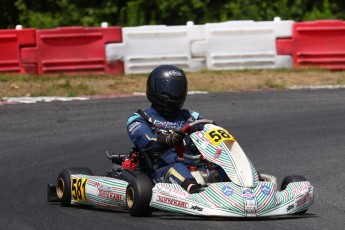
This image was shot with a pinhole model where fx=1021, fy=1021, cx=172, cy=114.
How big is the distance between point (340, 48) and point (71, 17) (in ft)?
25.7

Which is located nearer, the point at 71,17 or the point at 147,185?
the point at 147,185

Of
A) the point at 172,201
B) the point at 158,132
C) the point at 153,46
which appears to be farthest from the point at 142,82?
the point at 172,201

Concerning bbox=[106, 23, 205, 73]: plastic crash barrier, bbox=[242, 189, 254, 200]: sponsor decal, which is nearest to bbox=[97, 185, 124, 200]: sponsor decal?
bbox=[242, 189, 254, 200]: sponsor decal

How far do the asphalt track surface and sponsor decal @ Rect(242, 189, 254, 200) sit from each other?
170 mm

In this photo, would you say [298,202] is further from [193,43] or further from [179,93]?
[193,43]

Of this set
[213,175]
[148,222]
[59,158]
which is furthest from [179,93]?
[59,158]

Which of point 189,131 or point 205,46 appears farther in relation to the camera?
point 205,46

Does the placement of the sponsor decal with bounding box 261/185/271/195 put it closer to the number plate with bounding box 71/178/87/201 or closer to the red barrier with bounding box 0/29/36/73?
the number plate with bounding box 71/178/87/201

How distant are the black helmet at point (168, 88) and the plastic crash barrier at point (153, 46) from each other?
7747 millimetres

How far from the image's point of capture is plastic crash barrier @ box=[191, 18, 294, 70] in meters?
15.7

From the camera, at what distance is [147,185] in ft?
22.5

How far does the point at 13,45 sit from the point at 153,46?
2130 mm

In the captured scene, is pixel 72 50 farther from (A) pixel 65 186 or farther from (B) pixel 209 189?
(B) pixel 209 189

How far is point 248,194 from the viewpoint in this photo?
6543 mm
